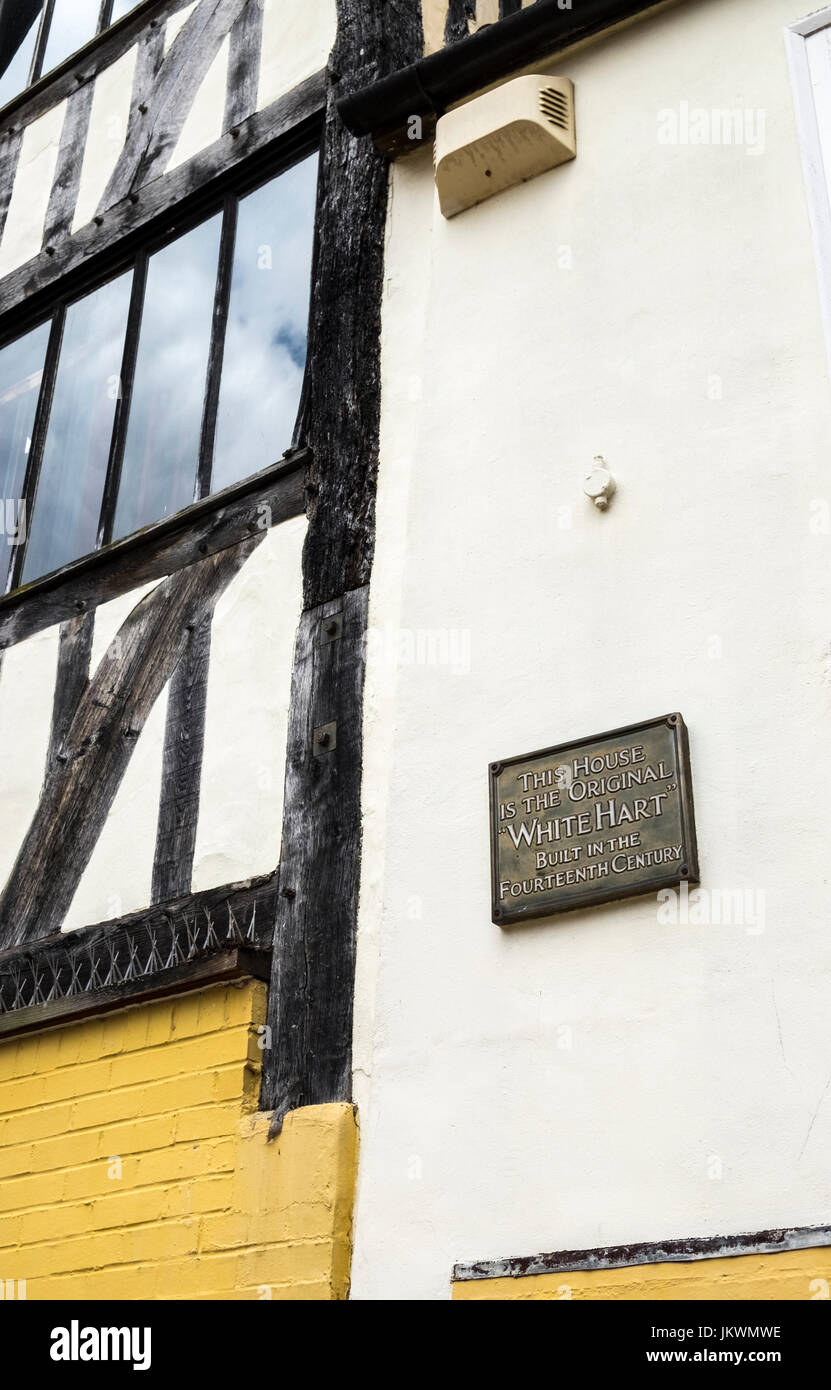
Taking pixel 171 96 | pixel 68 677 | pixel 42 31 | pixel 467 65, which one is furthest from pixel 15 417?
pixel 467 65

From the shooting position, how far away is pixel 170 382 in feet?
20.0

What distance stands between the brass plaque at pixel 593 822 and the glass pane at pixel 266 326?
1849mm

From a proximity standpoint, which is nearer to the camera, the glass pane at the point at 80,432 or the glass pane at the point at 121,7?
the glass pane at the point at 80,432

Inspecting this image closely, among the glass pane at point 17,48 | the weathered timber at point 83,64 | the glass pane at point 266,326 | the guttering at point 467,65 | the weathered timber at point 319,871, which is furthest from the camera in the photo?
the glass pane at point 17,48

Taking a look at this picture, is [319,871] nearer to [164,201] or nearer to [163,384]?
[163,384]

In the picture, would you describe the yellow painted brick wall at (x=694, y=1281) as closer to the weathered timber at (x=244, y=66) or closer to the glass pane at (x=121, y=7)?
the weathered timber at (x=244, y=66)

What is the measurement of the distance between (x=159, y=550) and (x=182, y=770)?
90 cm

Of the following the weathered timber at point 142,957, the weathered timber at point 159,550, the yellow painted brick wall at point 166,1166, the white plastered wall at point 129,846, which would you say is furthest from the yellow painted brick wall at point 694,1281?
the weathered timber at point 159,550

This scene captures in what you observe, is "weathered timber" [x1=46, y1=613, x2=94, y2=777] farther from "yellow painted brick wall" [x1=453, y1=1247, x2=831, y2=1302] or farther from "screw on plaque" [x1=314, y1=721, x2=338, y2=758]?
"yellow painted brick wall" [x1=453, y1=1247, x2=831, y2=1302]

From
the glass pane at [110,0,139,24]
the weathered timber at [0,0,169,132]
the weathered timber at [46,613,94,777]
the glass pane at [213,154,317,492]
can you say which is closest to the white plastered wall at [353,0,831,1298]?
the glass pane at [213,154,317,492]

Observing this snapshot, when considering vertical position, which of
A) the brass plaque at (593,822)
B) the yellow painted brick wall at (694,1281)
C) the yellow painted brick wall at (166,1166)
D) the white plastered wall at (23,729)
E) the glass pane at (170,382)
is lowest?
the yellow painted brick wall at (694,1281)

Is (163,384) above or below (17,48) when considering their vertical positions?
below

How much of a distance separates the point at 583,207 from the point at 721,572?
4.61ft

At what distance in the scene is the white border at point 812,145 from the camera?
415 cm
